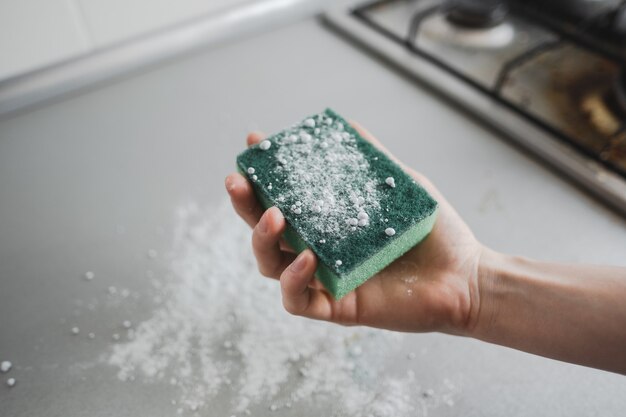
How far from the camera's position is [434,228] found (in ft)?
2.41

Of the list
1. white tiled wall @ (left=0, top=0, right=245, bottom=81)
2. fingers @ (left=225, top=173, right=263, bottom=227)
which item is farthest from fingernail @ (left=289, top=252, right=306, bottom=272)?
white tiled wall @ (left=0, top=0, right=245, bottom=81)

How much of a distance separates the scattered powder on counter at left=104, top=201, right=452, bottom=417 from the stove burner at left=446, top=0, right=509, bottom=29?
0.86m

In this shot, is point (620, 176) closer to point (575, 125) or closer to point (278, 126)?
point (575, 125)

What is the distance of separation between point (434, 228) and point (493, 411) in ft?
0.95

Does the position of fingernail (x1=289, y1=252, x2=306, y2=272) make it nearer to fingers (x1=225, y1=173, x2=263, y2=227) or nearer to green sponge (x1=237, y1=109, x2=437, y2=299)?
green sponge (x1=237, y1=109, x2=437, y2=299)

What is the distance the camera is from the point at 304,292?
2.12 ft

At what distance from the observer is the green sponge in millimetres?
612

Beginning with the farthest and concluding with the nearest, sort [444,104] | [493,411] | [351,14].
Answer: [351,14], [444,104], [493,411]

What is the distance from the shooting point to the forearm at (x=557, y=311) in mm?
604

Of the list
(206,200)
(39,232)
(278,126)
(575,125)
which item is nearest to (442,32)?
(575,125)

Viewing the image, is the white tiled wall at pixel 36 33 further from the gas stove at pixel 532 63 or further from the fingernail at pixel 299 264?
the fingernail at pixel 299 264

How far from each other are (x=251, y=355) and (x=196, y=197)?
358 millimetres

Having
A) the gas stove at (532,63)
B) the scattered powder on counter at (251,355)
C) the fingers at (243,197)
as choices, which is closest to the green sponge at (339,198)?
the fingers at (243,197)

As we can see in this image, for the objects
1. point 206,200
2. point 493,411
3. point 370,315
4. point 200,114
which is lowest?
point 493,411
